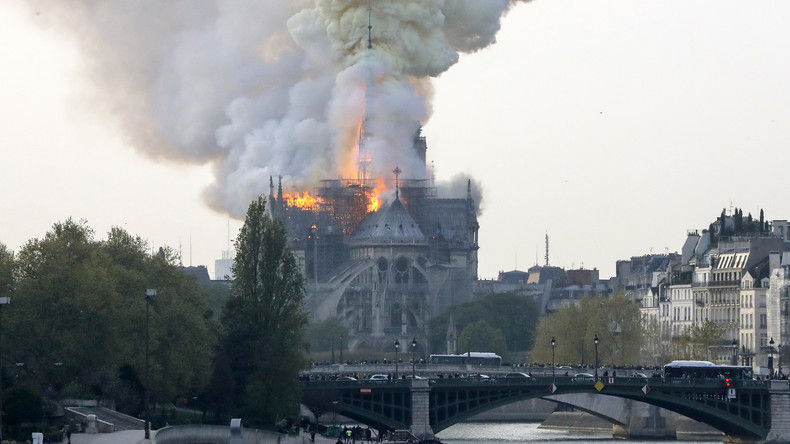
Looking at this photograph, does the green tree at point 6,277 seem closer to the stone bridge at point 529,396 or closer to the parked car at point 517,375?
the stone bridge at point 529,396

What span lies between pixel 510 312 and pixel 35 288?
316 feet

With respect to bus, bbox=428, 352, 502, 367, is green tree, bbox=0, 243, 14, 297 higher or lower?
higher

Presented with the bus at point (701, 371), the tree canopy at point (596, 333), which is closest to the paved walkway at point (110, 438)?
the bus at point (701, 371)

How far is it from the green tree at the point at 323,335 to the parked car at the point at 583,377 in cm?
6004

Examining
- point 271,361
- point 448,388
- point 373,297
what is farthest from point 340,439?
point 373,297

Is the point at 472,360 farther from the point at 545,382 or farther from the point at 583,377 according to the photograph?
the point at 545,382

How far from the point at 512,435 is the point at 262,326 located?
25.5 meters

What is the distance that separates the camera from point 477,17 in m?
191

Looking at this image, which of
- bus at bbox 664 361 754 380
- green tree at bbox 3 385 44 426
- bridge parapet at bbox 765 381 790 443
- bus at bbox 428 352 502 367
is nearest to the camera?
green tree at bbox 3 385 44 426

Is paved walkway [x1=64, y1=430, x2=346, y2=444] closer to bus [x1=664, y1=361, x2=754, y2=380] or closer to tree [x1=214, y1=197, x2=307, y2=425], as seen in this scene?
tree [x1=214, y1=197, x2=307, y2=425]

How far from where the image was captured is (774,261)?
139625 millimetres

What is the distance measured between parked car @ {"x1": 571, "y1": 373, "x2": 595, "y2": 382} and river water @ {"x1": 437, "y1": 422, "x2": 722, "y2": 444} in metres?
2.80

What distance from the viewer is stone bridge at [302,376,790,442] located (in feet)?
355

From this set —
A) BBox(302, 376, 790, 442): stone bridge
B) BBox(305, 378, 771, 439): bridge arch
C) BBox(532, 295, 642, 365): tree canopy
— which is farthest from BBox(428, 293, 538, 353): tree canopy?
BBox(302, 376, 790, 442): stone bridge
